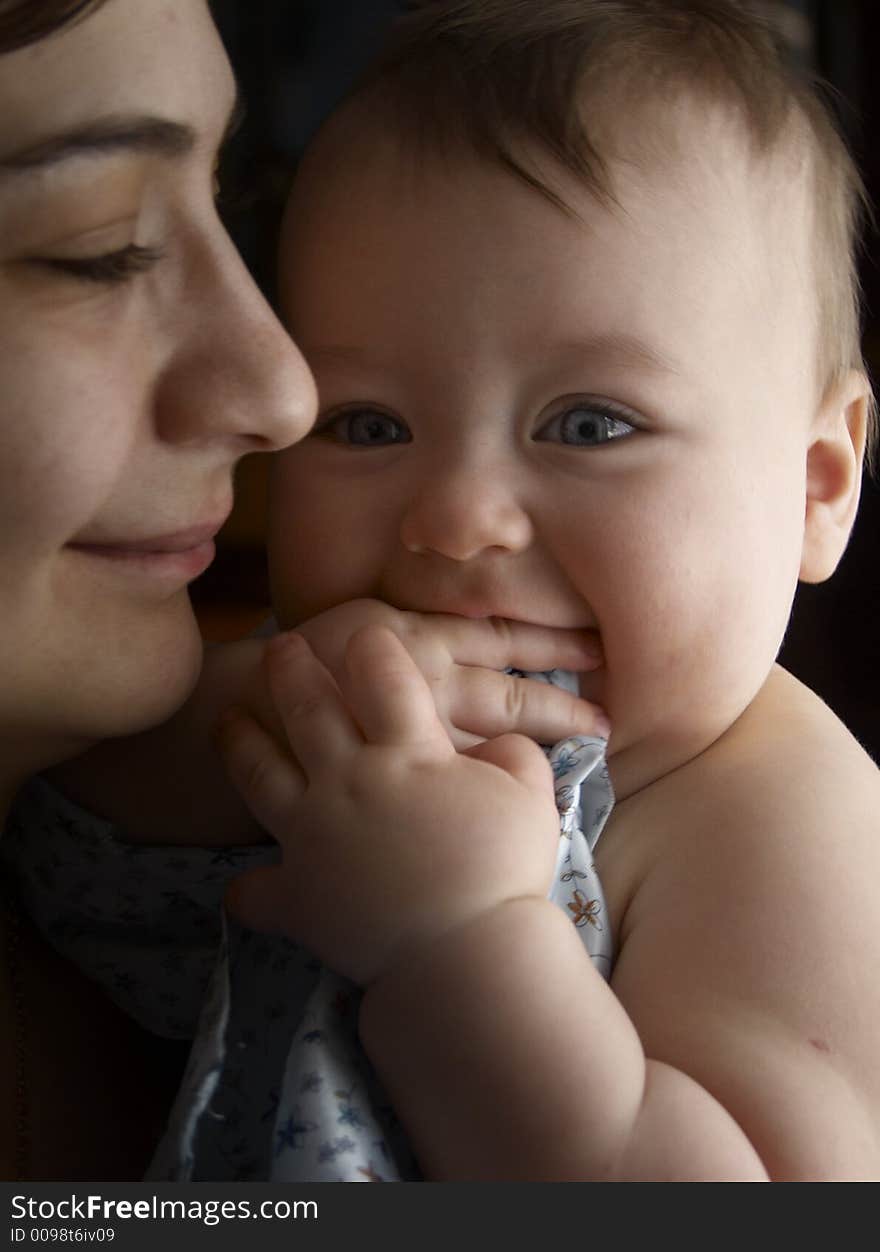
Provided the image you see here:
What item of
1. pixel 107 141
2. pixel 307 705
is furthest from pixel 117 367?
pixel 307 705

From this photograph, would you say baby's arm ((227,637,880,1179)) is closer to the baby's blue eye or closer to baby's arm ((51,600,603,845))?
baby's arm ((51,600,603,845))

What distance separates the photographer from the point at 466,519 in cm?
94

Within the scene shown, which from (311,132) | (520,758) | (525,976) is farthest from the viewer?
(311,132)

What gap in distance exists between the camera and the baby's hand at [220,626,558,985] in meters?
0.81

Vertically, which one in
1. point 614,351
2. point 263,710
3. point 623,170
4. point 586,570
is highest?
point 623,170

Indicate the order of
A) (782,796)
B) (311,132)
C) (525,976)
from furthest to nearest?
(311,132) < (782,796) < (525,976)

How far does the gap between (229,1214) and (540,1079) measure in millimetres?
191

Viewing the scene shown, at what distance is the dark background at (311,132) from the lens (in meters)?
1.22

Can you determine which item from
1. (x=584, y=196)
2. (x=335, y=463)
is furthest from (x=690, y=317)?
(x=335, y=463)

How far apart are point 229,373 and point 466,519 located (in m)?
0.18

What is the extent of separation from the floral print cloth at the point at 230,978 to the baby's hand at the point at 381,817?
7 centimetres

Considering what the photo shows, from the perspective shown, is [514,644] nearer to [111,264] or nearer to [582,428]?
[582,428]

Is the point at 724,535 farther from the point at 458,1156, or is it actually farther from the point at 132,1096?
the point at 132,1096

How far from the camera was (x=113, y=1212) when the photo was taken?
82 cm
